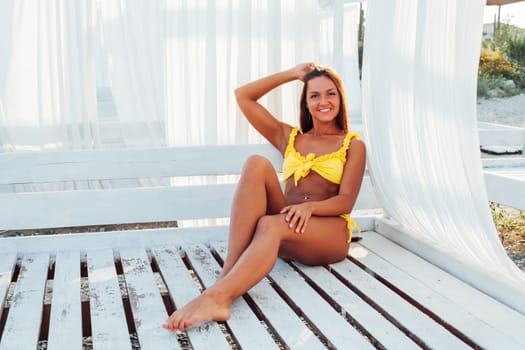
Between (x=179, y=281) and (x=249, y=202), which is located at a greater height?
(x=249, y=202)

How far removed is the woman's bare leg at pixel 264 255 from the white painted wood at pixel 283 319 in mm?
89

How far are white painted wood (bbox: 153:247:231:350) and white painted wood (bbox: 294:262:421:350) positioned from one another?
41 centimetres

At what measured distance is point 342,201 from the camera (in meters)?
2.30

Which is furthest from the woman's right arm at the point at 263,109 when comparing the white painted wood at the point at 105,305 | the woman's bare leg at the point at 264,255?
the white painted wood at the point at 105,305

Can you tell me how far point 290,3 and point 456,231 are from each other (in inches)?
53.6

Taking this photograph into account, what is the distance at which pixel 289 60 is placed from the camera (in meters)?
2.94

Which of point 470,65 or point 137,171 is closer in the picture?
point 470,65

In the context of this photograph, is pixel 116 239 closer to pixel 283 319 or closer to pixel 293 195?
pixel 293 195

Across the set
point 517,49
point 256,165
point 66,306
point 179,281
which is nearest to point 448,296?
point 256,165

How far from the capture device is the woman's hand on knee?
2.15 metres

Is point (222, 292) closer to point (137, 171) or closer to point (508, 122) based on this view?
point (137, 171)

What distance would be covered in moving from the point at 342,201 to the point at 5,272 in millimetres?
1266

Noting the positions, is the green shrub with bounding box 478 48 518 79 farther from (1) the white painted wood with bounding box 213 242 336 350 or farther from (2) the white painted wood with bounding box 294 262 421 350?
(1) the white painted wood with bounding box 213 242 336 350

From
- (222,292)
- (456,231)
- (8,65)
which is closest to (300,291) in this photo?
(222,292)
